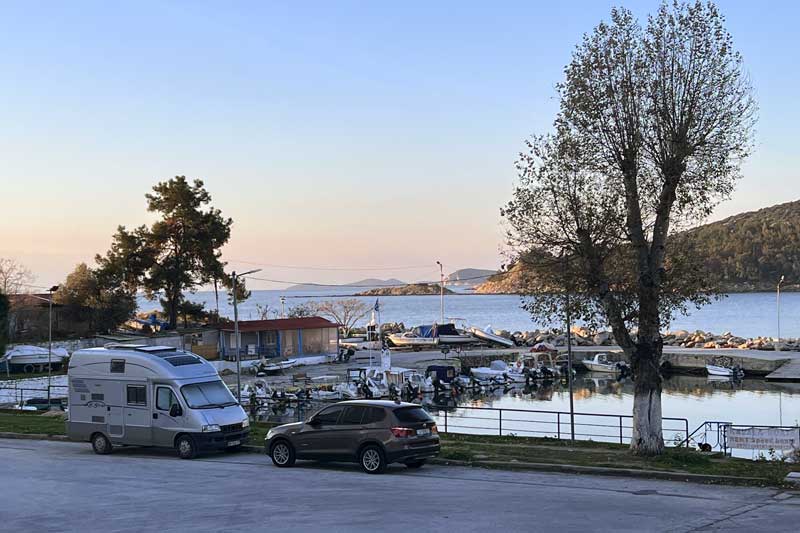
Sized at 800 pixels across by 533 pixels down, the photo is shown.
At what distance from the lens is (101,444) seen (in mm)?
24547

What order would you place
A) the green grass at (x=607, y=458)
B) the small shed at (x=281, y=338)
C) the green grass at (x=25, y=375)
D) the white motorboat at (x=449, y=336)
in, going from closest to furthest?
1. the green grass at (x=607, y=458)
2. the green grass at (x=25, y=375)
3. the small shed at (x=281, y=338)
4. the white motorboat at (x=449, y=336)

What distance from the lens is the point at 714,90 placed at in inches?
863

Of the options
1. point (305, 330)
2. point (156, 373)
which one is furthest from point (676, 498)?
point (305, 330)

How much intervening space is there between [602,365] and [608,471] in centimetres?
5961

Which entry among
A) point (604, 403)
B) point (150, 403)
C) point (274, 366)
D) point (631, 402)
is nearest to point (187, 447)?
point (150, 403)

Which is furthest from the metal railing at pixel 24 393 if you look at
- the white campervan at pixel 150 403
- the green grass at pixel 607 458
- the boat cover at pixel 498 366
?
the boat cover at pixel 498 366

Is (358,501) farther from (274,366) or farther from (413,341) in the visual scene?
(413,341)

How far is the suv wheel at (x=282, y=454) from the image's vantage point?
21188 millimetres

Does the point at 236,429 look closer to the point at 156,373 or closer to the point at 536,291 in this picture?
the point at 156,373

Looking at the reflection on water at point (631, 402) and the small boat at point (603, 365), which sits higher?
the small boat at point (603, 365)

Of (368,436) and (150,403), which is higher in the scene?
(150,403)

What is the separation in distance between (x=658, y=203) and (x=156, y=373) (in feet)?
46.4

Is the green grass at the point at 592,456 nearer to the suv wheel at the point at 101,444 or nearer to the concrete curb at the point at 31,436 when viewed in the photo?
the suv wheel at the point at 101,444

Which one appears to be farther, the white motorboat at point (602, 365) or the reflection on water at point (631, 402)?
the white motorboat at point (602, 365)
